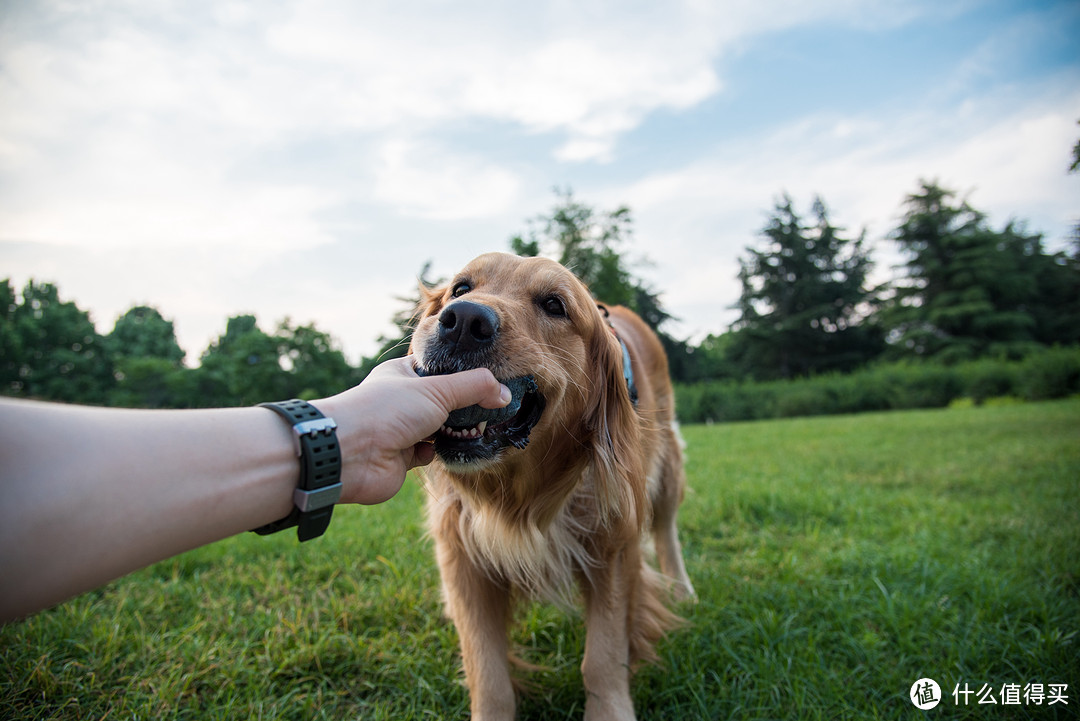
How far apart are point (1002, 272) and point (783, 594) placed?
39182mm

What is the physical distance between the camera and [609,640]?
6.93 ft

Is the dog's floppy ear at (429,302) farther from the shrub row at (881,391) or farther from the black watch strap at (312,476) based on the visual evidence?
the shrub row at (881,391)

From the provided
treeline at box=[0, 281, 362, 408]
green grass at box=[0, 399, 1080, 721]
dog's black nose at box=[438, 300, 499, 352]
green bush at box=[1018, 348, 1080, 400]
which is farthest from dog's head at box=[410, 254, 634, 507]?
green bush at box=[1018, 348, 1080, 400]

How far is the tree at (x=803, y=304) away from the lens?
37.9 m

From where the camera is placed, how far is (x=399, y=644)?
2.49 m

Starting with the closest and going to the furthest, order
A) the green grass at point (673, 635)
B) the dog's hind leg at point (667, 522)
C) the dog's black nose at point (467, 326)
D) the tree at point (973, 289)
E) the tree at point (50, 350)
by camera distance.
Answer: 1. the dog's black nose at point (467, 326)
2. the green grass at point (673, 635)
3. the dog's hind leg at point (667, 522)
4. the tree at point (50, 350)
5. the tree at point (973, 289)

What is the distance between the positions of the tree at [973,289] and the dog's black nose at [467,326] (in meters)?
36.7

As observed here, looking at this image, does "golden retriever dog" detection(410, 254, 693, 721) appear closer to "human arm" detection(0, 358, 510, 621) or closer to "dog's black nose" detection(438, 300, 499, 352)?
"dog's black nose" detection(438, 300, 499, 352)

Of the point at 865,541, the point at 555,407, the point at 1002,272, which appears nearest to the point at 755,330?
the point at 1002,272

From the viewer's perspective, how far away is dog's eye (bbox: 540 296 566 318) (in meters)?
2.19

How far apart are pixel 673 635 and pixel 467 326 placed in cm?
185

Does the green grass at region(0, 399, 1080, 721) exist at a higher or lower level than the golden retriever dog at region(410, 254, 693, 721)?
lower

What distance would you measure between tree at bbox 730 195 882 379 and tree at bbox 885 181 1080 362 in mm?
3364

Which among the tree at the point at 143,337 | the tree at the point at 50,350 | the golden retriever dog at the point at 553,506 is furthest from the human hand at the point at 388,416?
the tree at the point at 143,337
